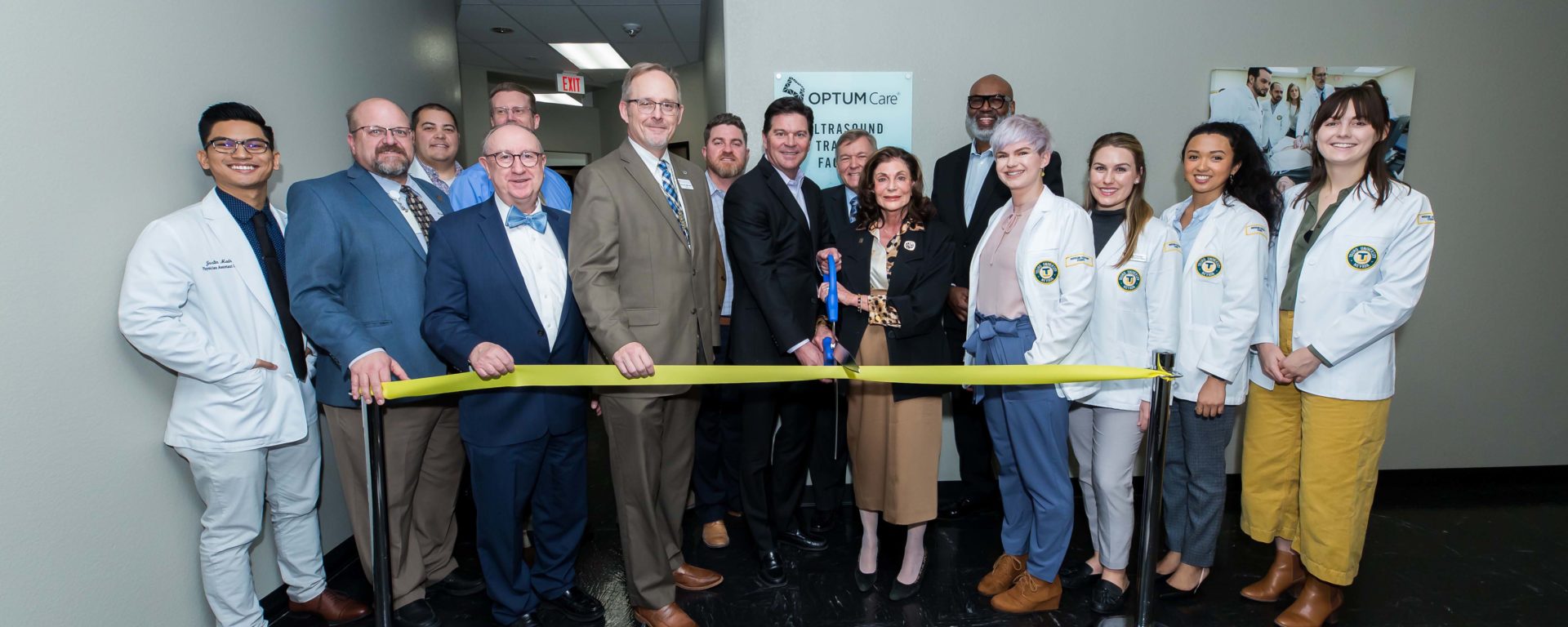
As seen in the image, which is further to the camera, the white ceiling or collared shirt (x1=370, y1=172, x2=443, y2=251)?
the white ceiling

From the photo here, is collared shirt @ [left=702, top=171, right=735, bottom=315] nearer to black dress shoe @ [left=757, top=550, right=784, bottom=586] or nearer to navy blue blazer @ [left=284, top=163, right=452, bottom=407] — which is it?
black dress shoe @ [left=757, top=550, right=784, bottom=586]

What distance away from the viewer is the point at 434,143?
12.0 feet

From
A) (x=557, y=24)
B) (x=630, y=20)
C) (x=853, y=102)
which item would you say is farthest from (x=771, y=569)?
(x=557, y=24)

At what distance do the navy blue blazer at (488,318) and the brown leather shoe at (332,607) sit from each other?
0.95m

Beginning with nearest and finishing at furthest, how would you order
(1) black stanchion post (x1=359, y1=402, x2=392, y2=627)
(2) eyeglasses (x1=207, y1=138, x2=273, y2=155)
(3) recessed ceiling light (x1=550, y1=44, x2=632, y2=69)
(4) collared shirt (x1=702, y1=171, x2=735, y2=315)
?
(1) black stanchion post (x1=359, y1=402, x2=392, y2=627), (2) eyeglasses (x1=207, y1=138, x2=273, y2=155), (4) collared shirt (x1=702, y1=171, x2=735, y2=315), (3) recessed ceiling light (x1=550, y1=44, x2=632, y2=69)

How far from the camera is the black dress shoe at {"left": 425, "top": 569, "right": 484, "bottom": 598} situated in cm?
313

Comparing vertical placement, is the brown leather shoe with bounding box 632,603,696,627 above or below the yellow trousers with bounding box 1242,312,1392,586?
below

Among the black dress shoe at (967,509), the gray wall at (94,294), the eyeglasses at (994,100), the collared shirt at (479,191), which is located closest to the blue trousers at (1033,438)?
the black dress shoe at (967,509)

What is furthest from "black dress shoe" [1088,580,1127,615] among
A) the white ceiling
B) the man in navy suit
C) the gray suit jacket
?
the white ceiling

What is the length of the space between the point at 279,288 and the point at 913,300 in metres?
2.25

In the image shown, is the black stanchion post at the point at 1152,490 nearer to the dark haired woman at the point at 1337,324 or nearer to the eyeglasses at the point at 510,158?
the dark haired woman at the point at 1337,324

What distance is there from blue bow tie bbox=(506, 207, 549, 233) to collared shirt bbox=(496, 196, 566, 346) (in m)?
0.01

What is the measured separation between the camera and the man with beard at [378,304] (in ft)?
8.40

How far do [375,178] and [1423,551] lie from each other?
471 cm
